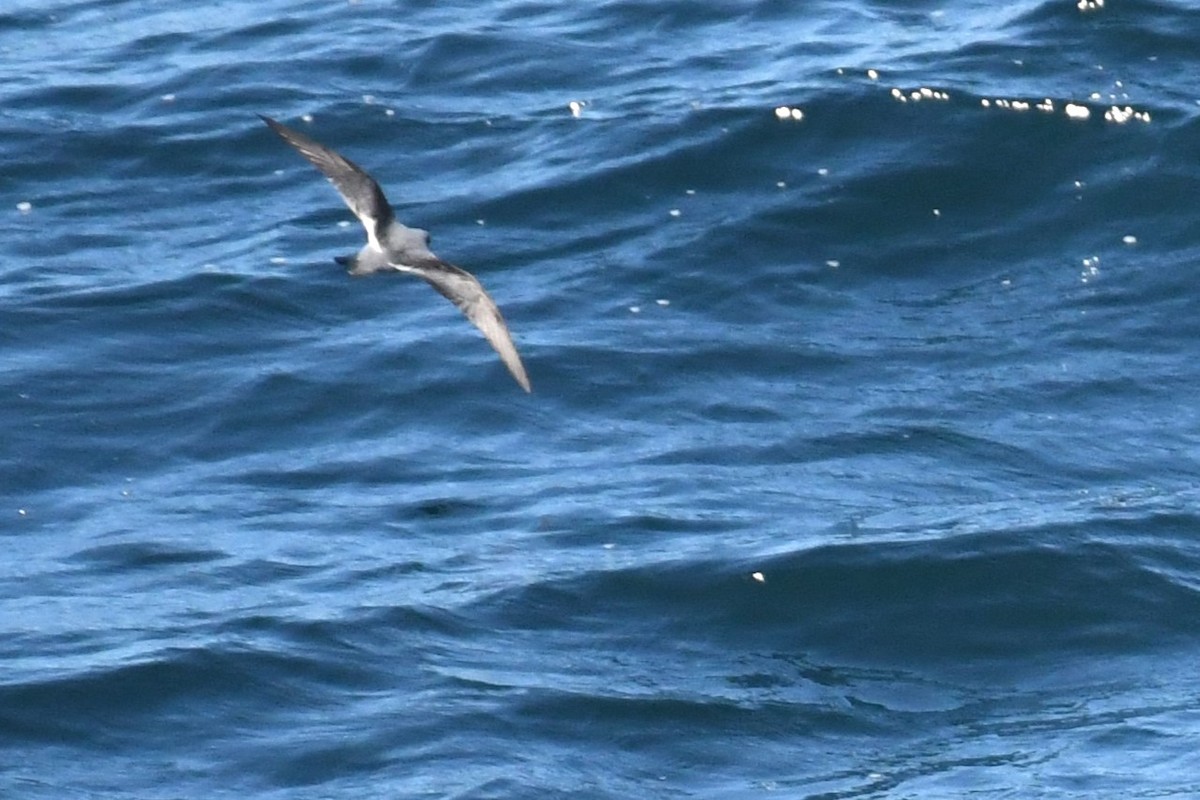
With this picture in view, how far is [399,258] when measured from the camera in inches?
409

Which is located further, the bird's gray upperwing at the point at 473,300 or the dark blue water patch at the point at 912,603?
the dark blue water patch at the point at 912,603

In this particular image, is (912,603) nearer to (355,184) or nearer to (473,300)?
(473,300)

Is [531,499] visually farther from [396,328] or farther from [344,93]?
[344,93]

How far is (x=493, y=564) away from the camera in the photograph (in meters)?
13.8

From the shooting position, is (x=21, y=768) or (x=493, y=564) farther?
(x=493, y=564)

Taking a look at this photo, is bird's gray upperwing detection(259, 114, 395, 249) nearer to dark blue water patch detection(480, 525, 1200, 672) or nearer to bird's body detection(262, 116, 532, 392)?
bird's body detection(262, 116, 532, 392)

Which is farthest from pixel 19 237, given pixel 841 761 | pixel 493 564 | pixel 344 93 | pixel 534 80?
pixel 841 761

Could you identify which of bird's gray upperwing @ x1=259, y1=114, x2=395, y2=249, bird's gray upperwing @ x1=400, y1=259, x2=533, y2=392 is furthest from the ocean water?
bird's gray upperwing @ x1=259, y1=114, x2=395, y2=249

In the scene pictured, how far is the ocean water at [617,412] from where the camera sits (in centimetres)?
1250

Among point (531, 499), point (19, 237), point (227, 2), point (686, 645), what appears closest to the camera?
point (686, 645)

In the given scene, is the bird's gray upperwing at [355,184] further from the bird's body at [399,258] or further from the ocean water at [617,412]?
the ocean water at [617,412]

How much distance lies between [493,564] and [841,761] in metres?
2.62

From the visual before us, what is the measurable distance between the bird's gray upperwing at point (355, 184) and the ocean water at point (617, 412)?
2.86m

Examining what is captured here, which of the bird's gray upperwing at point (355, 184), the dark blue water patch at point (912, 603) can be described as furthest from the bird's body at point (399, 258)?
the dark blue water patch at point (912, 603)
